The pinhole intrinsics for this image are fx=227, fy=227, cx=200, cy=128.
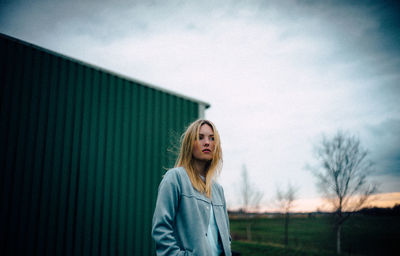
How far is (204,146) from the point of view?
5.87 ft

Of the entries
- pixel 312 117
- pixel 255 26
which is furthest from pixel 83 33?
pixel 312 117

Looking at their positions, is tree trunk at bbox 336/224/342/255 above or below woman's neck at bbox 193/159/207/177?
below

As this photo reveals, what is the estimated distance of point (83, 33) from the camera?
8258 millimetres

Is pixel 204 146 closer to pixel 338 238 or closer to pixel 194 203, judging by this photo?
pixel 194 203

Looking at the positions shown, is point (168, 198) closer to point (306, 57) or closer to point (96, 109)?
point (96, 109)

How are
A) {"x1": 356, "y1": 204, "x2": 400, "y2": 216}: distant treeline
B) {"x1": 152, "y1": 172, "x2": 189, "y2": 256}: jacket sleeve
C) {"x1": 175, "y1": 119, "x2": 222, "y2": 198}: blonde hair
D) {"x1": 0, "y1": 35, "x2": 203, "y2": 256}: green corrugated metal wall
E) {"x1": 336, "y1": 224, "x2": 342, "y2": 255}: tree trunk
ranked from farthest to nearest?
{"x1": 336, "y1": 224, "x2": 342, "y2": 255}: tree trunk, {"x1": 356, "y1": 204, "x2": 400, "y2": 216}: distant treeline, {"x1": 0, "y1": 35, "x2": 203, "y2": 256}: green corrugated metal wall, {"x1": 175, "y1": 119, "x2": 222, "y2": 198}: blonde hair, {"x1": 152, "y1": 172, "x2": 189, "y2": 256}: jacket sleeve

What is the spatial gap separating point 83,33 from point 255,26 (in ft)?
22.5

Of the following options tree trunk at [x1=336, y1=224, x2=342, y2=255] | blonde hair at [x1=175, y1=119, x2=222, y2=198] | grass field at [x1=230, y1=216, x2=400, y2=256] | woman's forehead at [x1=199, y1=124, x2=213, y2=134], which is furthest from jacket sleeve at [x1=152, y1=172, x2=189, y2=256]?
tree trunk at [x1=336, y1=224, x2=342, y2=255]

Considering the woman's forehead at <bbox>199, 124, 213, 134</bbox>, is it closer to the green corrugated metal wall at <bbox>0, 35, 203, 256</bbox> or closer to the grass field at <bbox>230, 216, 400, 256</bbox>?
the green corrugated metal wall at <bbox>0, 35, 203, 256</bbox>

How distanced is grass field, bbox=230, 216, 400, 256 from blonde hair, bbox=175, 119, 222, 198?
25.4 feet

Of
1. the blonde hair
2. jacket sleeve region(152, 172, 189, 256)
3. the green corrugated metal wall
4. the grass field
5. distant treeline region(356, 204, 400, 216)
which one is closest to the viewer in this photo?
jacket sleeve region(152, 172, 189, 256)

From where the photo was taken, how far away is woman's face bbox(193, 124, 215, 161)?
5.82 feet

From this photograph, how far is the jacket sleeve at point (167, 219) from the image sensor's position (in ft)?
4.35

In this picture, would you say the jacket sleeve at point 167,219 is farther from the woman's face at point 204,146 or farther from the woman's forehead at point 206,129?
the woman's forehead at point 206,129
